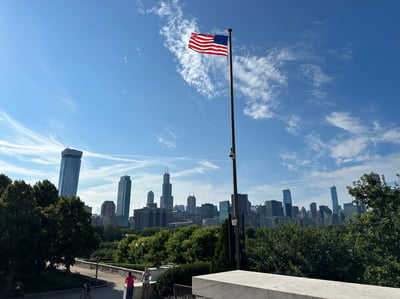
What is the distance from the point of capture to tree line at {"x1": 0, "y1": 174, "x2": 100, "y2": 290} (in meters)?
20.6

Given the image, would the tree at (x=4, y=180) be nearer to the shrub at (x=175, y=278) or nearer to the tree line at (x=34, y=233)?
the tree line at (x=34, y=233)

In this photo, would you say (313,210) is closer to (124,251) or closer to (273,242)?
(124,251)

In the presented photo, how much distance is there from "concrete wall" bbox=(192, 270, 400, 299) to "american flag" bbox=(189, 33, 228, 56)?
10542mm

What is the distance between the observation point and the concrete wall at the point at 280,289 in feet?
14.1

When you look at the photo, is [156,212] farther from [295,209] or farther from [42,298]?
[42,298]

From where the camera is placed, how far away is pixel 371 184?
48.0 ft

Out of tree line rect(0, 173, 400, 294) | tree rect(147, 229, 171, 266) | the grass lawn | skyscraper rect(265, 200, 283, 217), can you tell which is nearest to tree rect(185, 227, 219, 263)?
tree line rect(0, 173, 400, 294)

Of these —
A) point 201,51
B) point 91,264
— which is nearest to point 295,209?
point 91,264

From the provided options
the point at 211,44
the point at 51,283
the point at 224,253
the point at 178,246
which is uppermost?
the point at 211,44

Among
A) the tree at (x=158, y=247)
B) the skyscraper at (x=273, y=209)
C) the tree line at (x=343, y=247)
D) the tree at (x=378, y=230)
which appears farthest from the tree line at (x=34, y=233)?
Answer: the skyscraper at (x=273, y=209)

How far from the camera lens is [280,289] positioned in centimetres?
473

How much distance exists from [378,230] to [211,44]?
12262mm

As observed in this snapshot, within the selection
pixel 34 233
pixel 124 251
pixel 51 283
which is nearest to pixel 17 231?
pixel 34 233

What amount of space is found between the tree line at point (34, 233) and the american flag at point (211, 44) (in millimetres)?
18931
